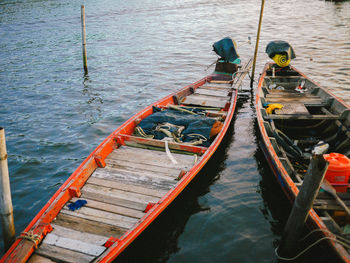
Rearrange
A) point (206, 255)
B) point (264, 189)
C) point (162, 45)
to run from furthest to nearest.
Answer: point (162, 45), point (264, 189), point (206, 255)

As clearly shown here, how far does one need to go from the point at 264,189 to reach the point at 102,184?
4.68 meters

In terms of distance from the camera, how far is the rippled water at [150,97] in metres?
7.29

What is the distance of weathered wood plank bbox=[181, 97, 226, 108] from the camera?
11.9 m

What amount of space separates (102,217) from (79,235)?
63 cm

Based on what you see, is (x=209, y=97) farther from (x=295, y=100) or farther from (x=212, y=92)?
(x=295, y=100)

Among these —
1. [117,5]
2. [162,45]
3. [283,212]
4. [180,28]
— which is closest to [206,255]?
[283,212]

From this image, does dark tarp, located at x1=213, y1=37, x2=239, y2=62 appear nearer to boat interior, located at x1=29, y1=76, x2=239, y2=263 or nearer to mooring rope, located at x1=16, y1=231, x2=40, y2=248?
boat interior, located at x1=29, y1=76, x2=239, y2=263

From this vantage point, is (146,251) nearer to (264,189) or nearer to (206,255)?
(206,255)

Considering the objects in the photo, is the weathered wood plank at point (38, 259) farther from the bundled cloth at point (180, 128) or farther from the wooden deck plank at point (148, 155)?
the bundled cloth at point (180, 128)

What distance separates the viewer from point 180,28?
110ft

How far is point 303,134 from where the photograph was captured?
10023 mm

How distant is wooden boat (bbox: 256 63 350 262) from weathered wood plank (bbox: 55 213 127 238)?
3.95 metres

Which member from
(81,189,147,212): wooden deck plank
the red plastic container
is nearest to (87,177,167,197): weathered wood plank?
(81,189,147,212): wooden deck plank

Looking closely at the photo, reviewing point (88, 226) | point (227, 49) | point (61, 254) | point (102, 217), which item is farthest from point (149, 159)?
point (227, 49)
